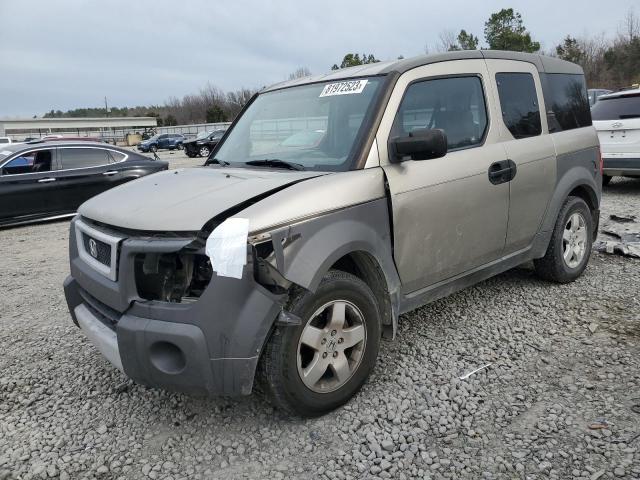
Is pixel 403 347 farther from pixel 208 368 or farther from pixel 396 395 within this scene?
pixel 208 368

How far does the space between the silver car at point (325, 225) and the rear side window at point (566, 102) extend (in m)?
0.03

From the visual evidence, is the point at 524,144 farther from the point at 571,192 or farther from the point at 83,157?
the point at 83,157

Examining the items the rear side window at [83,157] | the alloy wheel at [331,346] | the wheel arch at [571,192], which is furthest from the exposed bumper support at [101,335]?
the rear side window at [83,157]

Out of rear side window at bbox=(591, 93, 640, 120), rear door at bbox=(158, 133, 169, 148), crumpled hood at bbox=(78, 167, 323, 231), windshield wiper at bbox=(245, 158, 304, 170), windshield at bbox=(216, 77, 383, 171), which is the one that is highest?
rear door at bbox=(158, 133, 169, 148)

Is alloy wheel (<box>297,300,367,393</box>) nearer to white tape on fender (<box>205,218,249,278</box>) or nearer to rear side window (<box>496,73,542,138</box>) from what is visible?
white tape on fender (<box>205,218,249,278</box>)

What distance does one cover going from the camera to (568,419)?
2693 mm

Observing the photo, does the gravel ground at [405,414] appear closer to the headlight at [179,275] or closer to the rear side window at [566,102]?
the headlight at [179,275]

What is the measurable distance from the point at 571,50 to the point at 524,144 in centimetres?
5724

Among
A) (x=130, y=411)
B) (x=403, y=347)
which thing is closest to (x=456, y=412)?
(x=403, y=347)

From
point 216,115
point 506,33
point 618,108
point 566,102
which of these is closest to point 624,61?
point 506,33

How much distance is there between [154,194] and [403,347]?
1.97 meters

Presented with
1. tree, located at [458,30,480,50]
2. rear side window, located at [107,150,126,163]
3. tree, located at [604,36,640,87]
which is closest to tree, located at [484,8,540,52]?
tree, located at [458,30,480,50]

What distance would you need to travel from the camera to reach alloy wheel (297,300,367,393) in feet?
8.73

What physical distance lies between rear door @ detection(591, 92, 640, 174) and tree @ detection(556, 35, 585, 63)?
50032 mm
